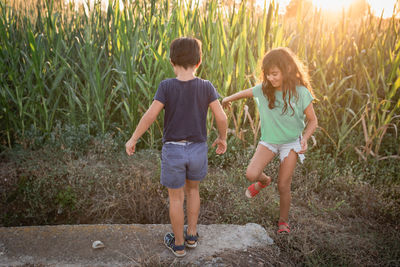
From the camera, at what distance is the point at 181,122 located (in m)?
1.70

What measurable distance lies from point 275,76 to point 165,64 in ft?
3.80

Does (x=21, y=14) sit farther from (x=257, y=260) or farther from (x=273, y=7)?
(x=257, y=260)

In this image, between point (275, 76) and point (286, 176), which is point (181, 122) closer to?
point (275, 76)

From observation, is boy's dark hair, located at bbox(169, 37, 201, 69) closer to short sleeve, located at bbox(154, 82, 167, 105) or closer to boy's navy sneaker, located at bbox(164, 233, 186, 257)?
short sleeve, located at bbox(154, 82, 167, 105)

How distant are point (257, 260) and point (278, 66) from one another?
1.17m

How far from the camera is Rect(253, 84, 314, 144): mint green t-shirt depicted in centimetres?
196

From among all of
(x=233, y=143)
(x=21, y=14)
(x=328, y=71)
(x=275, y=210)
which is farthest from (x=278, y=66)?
(x=21, y=14)

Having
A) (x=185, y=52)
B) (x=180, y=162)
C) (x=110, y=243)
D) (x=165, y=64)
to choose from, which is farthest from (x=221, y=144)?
(x=165, y=64)

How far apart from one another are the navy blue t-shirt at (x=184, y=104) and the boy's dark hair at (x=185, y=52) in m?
0.10

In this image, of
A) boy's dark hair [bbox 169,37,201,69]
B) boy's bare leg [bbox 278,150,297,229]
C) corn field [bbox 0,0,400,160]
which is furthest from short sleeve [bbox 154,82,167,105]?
corn field [bbox 0,0,400,160]

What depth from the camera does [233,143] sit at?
10.4 feet

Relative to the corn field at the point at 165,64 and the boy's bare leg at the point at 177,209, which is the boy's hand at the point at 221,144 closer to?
the boy's bare leg at the point at 177,209

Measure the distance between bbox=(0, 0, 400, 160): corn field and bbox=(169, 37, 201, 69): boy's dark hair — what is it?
1098 millimetres

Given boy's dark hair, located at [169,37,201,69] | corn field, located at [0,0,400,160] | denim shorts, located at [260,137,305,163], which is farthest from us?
corn field, located at [0,0,400,160]
